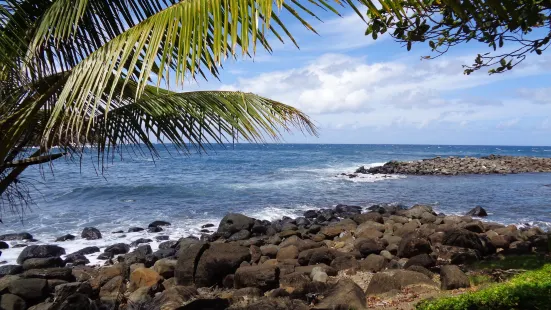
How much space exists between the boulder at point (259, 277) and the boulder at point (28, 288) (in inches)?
133

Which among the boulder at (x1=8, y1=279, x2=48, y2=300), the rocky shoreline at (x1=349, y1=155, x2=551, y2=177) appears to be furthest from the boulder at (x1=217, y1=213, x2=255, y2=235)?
the rocky shoreline at (x1=349, y1=155, x2=551, y2=177)

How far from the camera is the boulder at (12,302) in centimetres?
747

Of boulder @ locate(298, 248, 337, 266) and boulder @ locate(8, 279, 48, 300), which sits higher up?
boulder @ locate(298, 248, 337, 266)

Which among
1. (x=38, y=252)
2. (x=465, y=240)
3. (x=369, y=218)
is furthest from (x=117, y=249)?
(x=465, y=240)

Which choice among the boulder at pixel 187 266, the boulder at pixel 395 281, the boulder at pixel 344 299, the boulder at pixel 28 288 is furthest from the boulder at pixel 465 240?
the boulder at pixel 28 288

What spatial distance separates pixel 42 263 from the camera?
10578 mm

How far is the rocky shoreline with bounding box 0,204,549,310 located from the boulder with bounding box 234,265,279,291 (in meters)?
0.02

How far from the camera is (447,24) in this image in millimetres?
6566

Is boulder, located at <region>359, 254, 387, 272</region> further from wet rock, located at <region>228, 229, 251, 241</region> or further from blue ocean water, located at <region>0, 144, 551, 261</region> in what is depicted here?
blue ocean water, located at <region>0, 144, 551, 261</region>

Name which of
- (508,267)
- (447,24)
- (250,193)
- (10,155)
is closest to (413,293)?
(508,267)

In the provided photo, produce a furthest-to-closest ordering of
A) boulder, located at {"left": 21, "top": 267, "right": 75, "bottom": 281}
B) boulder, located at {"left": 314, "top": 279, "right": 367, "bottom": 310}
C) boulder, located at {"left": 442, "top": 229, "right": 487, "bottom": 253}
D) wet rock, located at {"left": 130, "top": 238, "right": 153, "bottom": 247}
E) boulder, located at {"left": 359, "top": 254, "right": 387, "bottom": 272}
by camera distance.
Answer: wet rock, located at {"left": 130, "top": 238, "right": 153, "bottom": 247}, boulder, located at {"left": 442, "top": 229, "right": 487, "bottom": 253}, boulder, located at {"left": 21, "top": 267, "right": 75, "bottom": 281}, boulder, located at {"left": 359, "top": 254, "right": 387, "bottom": 272}, boulder, located at {"left": 314, "top": 279, "right": 367, "bottom": 310}

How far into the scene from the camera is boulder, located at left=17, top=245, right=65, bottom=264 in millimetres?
11450

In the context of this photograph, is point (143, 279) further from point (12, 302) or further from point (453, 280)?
point (453, 280)

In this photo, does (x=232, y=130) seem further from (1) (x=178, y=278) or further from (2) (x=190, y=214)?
(2) (x=190, y=214)
